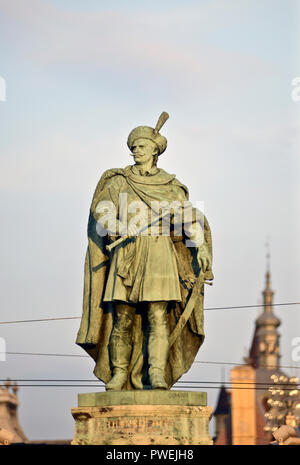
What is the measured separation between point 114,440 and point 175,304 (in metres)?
2.46

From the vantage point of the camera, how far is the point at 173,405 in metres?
19.6

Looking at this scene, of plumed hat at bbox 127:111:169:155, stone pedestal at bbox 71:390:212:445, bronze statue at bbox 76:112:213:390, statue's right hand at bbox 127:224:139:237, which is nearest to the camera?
stone pedestal at bbox 71:390:212:445

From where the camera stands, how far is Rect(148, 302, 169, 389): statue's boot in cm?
2028

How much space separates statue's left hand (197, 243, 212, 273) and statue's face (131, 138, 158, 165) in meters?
1.55

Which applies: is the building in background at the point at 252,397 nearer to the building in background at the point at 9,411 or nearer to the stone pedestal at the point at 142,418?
the building in background at the point at 9,411

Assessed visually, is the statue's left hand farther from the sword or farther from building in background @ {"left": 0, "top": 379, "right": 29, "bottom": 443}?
building in background @ {"left": 0, "top": 379, "right": 29, "bottom": 443}

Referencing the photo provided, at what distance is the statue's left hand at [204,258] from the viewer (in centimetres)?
2083

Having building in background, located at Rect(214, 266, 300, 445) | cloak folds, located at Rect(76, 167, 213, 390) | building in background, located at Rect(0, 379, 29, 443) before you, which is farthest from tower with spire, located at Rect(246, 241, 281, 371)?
cloak folds, located at Rect(76, 167, 213, 390)

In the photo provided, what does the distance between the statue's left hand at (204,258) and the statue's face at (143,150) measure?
1555 mm

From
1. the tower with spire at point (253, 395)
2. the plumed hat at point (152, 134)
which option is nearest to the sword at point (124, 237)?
the plumed hat at point (152, 134)

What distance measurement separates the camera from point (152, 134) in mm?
21172

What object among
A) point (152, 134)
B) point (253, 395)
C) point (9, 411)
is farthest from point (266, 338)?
point (152, 134)
